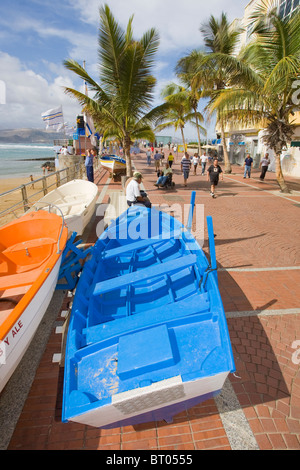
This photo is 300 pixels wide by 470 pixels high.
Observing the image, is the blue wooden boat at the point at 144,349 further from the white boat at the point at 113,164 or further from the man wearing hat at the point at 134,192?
the white boat at the point at 113,164

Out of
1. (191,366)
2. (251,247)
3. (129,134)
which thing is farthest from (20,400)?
(129,134)

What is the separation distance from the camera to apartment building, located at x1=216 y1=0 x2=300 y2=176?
2080cm

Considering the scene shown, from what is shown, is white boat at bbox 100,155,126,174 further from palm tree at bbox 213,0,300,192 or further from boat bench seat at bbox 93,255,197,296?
boat bench seat at bbox 93,255,197,296

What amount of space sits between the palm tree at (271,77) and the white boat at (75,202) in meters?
9.15

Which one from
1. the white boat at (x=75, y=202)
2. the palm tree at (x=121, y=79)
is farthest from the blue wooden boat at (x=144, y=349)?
the palm tree at (x=121, y=79)

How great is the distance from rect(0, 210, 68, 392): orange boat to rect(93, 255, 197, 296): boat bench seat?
0.86 m

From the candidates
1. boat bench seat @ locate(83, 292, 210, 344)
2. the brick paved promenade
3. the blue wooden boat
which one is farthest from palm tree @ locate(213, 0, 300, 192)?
boat bench seat @ locate(83, 292, 210, 344)

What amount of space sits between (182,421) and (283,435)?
3.87ft

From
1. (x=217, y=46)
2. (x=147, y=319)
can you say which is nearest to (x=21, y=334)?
(x=147, y=319)

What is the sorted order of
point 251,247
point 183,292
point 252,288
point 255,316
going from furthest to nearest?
point 251,247, point 252,288, point 255,316, point 183,292

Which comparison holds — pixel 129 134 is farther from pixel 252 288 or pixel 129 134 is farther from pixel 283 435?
pixel 283 435

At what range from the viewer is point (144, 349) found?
9.14 ft

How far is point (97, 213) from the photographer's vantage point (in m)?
11.0

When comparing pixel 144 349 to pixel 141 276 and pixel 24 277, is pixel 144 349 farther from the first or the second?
pixel 24 277
